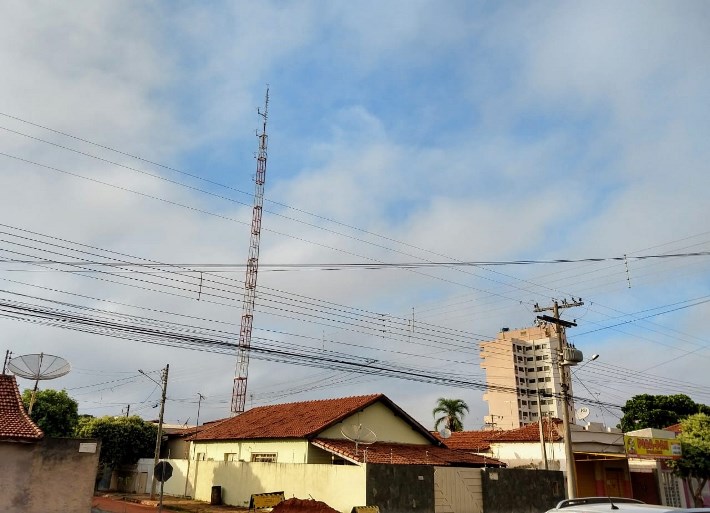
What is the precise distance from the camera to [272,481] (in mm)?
28703

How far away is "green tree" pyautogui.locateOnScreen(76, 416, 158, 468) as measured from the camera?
43.7 m

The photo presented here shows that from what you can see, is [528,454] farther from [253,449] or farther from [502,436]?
[253,449]

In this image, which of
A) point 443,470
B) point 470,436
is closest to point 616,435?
point 470,436

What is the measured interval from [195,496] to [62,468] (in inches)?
620

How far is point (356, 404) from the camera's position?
3272 cm

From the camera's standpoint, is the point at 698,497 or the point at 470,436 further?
the point at 470,436

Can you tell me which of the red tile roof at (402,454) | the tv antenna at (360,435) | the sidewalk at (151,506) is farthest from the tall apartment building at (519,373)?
the sidewalk at (151,506)

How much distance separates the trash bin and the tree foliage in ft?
177

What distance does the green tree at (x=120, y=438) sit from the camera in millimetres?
43656

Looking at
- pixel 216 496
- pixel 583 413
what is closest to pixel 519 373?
pixel 583 413

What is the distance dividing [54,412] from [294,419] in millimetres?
19322

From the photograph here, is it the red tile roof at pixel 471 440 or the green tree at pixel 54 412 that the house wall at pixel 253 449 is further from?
the red tile roof at pixel 471 440

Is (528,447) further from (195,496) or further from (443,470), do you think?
(195,496)

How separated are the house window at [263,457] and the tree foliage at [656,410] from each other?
51.9 metres
